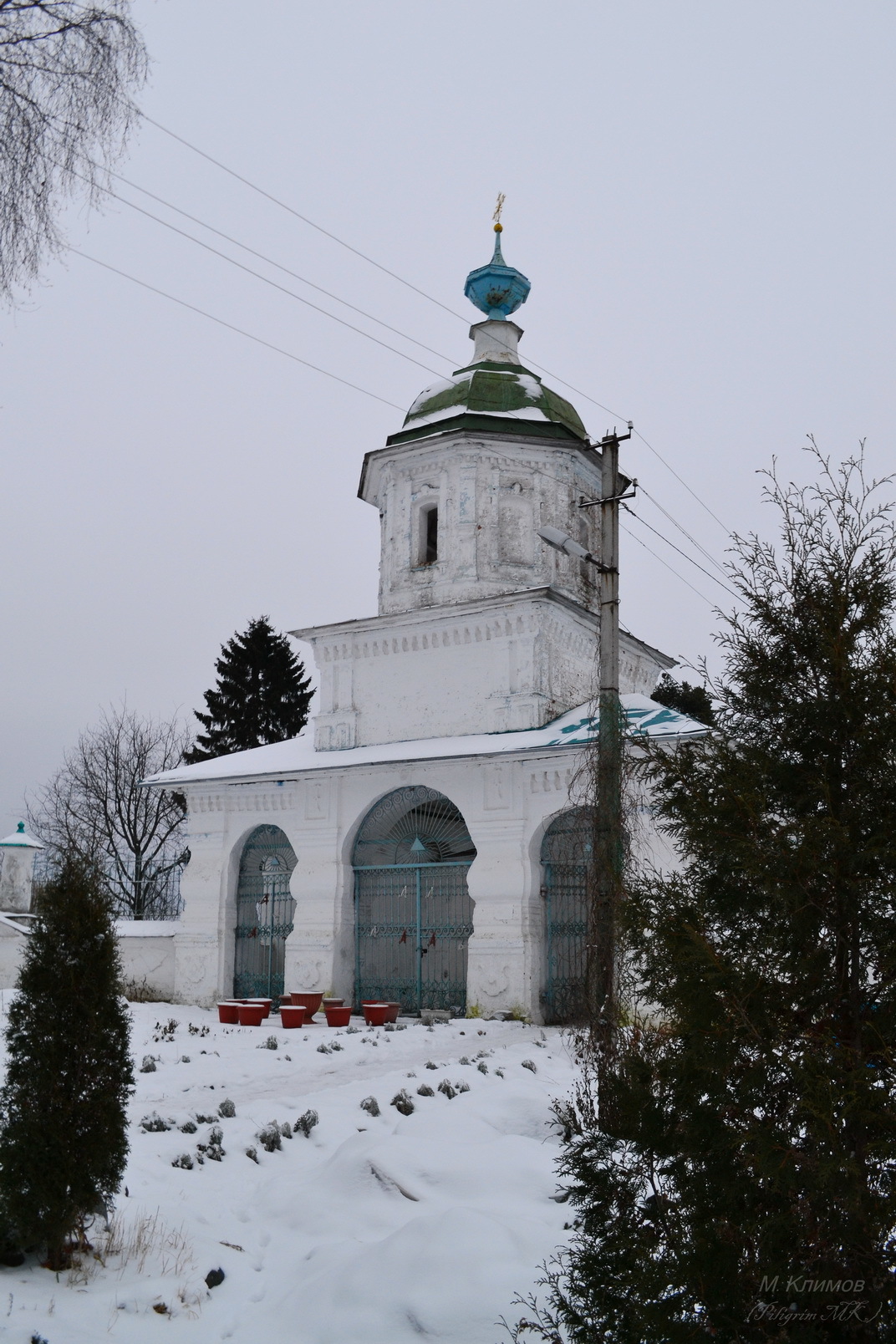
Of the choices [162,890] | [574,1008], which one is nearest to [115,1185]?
[574,1008]

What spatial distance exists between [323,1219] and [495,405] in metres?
14.8

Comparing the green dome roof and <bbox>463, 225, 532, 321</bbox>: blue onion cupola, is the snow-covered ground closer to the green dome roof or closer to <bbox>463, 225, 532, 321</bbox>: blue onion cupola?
the green dome roof

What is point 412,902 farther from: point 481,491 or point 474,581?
point 481,491

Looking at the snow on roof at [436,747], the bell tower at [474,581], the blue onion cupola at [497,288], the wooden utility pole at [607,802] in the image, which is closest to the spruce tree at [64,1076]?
the wooden utility pole at [607,802]

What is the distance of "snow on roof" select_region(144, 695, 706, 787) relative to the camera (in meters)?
14.9

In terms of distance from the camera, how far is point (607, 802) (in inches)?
369

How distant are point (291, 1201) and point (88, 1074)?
180 centimetres

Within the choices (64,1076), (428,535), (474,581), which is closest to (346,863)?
(474,581)

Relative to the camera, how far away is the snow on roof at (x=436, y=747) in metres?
14.9

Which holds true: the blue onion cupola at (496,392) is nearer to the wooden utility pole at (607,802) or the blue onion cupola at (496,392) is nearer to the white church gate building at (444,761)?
the white church gate building at (444,761)

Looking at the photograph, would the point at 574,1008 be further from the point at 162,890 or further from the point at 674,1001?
the point at 162,890

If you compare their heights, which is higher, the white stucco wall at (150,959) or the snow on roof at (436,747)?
the snow on roof at (436,747)

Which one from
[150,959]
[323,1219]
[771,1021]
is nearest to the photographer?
[771,1021]

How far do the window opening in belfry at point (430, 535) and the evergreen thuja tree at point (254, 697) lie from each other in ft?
53.3
